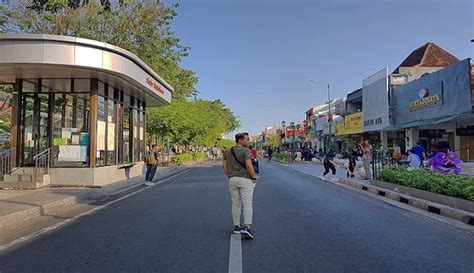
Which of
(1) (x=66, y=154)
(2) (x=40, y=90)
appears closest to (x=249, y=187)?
Result: (1) (x=66, y=154)

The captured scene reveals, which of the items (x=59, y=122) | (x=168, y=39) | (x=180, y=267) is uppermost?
(x=168, y=39)

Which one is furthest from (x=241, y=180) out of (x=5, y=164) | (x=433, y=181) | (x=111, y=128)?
(x=5, y=164)

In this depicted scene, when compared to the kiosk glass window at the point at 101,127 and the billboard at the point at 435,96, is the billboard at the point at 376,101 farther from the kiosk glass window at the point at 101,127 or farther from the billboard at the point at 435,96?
the kiosk glass window at the point at 101,127

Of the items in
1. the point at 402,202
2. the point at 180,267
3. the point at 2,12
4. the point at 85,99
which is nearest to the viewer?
the point at 180,267

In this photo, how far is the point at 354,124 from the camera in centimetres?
4709

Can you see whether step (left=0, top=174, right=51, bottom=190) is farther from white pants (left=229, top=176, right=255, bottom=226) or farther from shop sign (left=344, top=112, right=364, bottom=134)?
shop sign (left=344, top=112, right=364, bottom=134)

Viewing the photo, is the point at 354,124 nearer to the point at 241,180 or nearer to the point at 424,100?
the point at 424,100

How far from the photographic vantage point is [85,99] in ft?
57.8

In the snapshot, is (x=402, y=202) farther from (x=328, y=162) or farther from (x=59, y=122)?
(x=59, y=122)

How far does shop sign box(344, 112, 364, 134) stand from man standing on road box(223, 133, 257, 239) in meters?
38.7

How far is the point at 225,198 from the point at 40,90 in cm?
869

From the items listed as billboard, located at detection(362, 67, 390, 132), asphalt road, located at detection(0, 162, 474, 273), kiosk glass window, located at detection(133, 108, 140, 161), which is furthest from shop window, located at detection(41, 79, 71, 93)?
billboard, located at detection(362, 67, 390, 132)

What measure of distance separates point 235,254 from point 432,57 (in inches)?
1809

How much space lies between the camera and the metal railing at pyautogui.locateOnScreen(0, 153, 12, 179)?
17.1 metres
